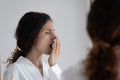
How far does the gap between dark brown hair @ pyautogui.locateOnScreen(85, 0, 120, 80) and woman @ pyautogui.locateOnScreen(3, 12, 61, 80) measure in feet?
2.31

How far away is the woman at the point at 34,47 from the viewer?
1466mm

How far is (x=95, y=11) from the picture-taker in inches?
30.7

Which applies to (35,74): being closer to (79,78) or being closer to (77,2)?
(79,78)

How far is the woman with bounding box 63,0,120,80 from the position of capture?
0.76 metres

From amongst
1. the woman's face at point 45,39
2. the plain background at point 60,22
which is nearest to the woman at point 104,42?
the woman's face at point 45,39

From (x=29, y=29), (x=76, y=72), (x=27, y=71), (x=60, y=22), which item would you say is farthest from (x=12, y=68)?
(x=60, y=22)

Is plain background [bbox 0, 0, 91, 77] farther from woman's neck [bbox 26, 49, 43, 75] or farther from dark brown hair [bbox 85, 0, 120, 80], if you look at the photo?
dark brown hair [bbox 85, 0, 120, 80]

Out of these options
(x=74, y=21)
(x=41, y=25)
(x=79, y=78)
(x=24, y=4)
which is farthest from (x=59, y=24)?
(x=79, y=78)

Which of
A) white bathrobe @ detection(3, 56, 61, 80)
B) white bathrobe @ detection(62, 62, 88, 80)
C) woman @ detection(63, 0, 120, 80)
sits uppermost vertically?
woman @ detection(63, 0, 120, 80)

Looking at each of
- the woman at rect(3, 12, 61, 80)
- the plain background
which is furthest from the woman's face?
the plain background

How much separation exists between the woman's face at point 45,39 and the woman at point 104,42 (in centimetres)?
69

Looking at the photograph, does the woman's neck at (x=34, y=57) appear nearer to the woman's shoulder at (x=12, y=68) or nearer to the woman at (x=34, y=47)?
the woman at (x=34, y=47)

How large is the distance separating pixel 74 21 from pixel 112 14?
1498mm

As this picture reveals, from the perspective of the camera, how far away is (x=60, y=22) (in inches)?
86.9
